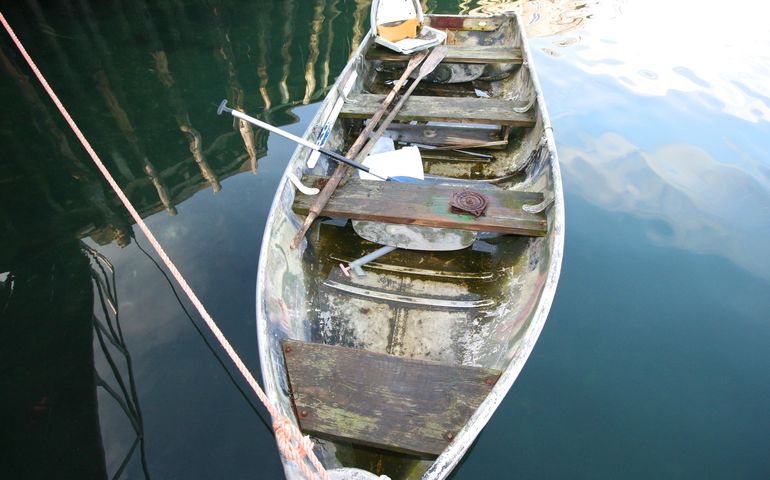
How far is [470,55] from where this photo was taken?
22.1 ft

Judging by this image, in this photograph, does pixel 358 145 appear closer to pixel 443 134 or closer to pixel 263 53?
pixel 443 134

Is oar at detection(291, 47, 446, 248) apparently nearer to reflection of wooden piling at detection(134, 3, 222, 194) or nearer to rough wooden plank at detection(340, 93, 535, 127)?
rough wooden plank at detection(340, 93, 535, 127)

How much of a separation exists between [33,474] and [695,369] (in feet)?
19.9

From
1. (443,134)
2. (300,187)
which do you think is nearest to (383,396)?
(300,187)

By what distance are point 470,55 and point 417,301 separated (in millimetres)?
4855

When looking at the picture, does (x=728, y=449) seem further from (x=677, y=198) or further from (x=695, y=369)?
(x=677, y=198)

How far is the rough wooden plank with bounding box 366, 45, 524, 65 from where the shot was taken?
6.63 m

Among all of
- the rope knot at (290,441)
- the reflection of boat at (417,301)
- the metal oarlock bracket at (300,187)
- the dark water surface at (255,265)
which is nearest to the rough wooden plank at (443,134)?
the reflection of boat at (417,301)

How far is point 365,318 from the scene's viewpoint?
3625 mm

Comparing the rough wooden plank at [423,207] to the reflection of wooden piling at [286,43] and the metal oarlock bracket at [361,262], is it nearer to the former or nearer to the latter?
the metal oarlock bracket at [361,262]

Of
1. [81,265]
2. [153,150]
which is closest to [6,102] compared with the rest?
[153,150]

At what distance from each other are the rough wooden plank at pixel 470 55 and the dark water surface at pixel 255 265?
5.65 ft

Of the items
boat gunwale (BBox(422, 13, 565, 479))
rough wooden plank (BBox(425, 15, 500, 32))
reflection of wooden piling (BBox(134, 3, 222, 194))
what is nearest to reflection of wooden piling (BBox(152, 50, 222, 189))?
reflection of wooden piling (BBox(134, 3, 222, 194))

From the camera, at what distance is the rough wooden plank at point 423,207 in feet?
11.5
